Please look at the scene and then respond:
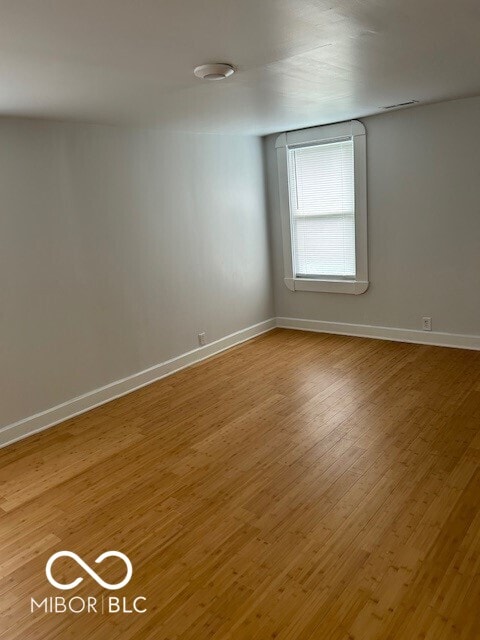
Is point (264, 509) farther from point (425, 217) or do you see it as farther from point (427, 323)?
point (425, 217)

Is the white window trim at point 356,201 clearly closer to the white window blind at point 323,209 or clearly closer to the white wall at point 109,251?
the white window blind at point 323,209

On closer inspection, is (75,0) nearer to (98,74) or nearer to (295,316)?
(98,74)

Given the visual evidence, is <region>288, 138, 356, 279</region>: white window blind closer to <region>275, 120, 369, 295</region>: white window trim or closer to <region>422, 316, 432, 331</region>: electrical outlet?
<region>275, 120, 369, 295</region>: white window trim

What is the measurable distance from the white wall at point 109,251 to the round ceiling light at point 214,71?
58.5 inches

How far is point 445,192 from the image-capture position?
450cm

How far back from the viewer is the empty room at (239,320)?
1979 mm

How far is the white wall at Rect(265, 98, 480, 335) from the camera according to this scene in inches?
172

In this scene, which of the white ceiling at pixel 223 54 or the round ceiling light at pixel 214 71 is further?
the round ceiling light at pixel 214 71

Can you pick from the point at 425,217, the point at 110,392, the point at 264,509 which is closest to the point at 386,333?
the point at 425,217

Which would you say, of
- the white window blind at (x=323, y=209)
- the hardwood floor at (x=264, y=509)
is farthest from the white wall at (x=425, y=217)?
the hardwood floor at (x=264, y=509)

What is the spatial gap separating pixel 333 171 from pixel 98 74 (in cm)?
321

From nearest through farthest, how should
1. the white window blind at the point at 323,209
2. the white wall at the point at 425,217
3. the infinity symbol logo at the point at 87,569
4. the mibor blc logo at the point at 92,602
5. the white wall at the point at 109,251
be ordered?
the mibor blc logo at the point at 92,602 → the infinity symbol logo at the point at 87,569 → the white wall at the point at 109,251 → the white wall at the point at 425,217 → the white window blind at the point at 323,209

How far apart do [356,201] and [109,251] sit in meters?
2.58

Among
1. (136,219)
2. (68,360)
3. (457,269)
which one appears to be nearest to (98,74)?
(136,219)
